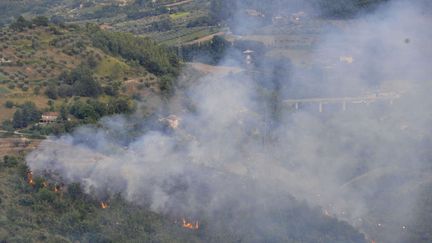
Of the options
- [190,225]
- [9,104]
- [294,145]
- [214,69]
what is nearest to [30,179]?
[190,225]

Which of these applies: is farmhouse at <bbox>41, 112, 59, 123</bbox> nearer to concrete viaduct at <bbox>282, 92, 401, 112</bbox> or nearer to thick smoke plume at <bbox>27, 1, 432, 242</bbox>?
thick smoke plume at <bbox>27, 1, 432, 242</bbox>

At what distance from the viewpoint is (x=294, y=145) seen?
27.8 m

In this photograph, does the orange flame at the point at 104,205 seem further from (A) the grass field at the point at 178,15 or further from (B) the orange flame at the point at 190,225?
(A) the grass field at the point at 178,15

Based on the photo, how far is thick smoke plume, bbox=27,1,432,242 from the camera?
21969 mm

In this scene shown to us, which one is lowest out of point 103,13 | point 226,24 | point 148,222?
point 103,13

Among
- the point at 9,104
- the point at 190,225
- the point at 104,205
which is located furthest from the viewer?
the point at 9,104

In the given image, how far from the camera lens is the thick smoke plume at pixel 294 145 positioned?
72.1 ft

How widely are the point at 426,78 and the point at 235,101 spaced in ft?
30.9

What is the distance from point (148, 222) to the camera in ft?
65.7

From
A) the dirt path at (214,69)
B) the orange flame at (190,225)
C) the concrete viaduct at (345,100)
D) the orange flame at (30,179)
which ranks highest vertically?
the orange flame at (30,179)

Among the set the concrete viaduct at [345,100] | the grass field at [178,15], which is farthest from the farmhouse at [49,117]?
the grass field at [178,15]

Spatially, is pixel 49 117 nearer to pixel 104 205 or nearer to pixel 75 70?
pixel 75 70

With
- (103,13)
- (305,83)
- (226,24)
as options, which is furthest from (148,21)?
(305,83)

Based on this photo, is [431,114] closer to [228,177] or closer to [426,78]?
[426,78]
